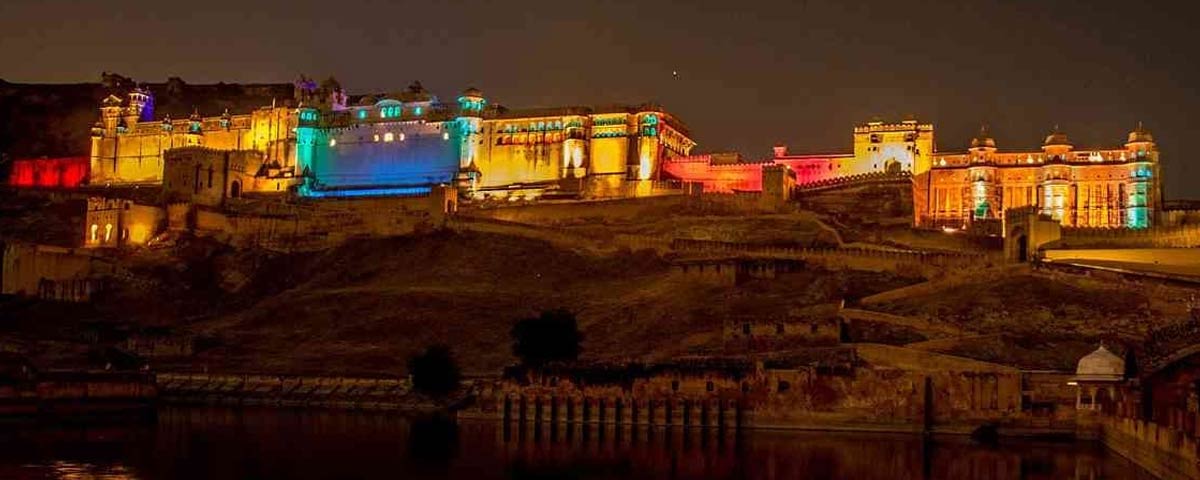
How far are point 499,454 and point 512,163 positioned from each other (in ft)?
245

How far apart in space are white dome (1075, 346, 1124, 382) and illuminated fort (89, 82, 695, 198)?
63.8m

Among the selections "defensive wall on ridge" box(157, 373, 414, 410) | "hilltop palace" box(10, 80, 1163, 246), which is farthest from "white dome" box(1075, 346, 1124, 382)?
"hilltop palace" box(10, 80, 1163, 246)

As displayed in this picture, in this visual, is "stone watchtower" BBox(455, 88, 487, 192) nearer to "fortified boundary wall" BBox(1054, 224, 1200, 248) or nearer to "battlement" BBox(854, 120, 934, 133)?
"battlement" BBox(854, 120, 934, 133)

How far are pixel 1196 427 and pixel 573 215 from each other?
71.1m

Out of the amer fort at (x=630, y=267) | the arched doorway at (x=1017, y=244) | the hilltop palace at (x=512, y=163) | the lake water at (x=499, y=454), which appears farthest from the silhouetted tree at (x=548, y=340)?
the hilltop palace at (x=512, y=163)

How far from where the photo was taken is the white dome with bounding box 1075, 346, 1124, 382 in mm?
46062

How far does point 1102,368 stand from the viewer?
46344 mm

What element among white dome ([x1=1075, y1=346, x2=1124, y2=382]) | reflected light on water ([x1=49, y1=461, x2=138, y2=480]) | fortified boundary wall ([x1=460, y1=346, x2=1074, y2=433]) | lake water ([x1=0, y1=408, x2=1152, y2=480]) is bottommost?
reflected light on water ([x1=49, y1=461, x2=138, y2=480])

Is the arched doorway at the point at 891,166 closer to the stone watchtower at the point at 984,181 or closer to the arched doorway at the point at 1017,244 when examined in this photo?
the stone watchtower at the point at 984,181

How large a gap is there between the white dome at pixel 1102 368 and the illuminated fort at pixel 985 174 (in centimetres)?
5168

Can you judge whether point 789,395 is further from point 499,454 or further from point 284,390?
point 284,390

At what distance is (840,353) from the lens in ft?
183

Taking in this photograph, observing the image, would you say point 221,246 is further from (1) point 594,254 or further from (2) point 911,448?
(2) point 911,448

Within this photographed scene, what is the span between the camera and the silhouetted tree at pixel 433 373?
61.8 m
